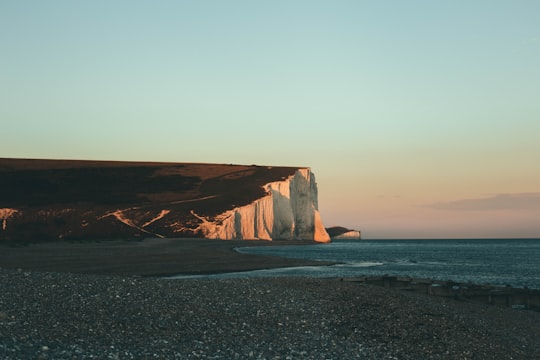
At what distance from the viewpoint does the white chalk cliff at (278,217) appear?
127 meters

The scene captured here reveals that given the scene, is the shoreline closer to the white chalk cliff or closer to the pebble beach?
the pebble beach

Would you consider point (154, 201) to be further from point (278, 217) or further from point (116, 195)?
point (278, 217)

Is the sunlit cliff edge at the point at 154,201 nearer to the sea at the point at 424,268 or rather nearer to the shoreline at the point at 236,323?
the sea at the point at 424,268

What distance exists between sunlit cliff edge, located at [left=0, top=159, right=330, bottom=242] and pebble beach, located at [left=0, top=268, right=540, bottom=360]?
9630 centimetres

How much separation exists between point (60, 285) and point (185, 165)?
163220mm

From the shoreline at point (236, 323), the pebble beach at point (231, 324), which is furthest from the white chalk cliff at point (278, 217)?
the pebble beach at point (231, 324)

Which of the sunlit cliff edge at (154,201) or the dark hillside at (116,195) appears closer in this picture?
the dark hillside at (116,195)

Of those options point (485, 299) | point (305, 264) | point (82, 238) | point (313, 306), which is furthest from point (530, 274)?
point (82, 238)

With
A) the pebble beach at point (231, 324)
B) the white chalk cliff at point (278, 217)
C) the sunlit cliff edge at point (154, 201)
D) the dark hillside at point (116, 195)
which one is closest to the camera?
the pebble beach at point (231, 324)

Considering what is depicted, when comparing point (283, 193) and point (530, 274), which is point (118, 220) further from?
point (530, 274)

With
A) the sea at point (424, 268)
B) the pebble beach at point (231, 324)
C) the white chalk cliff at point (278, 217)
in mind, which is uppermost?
the white chalk cliff at point (278, 217)

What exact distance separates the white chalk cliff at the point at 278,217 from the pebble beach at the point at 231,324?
9799cm

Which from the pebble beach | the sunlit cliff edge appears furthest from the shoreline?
the sunlit cliff edge

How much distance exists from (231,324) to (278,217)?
127311mm
